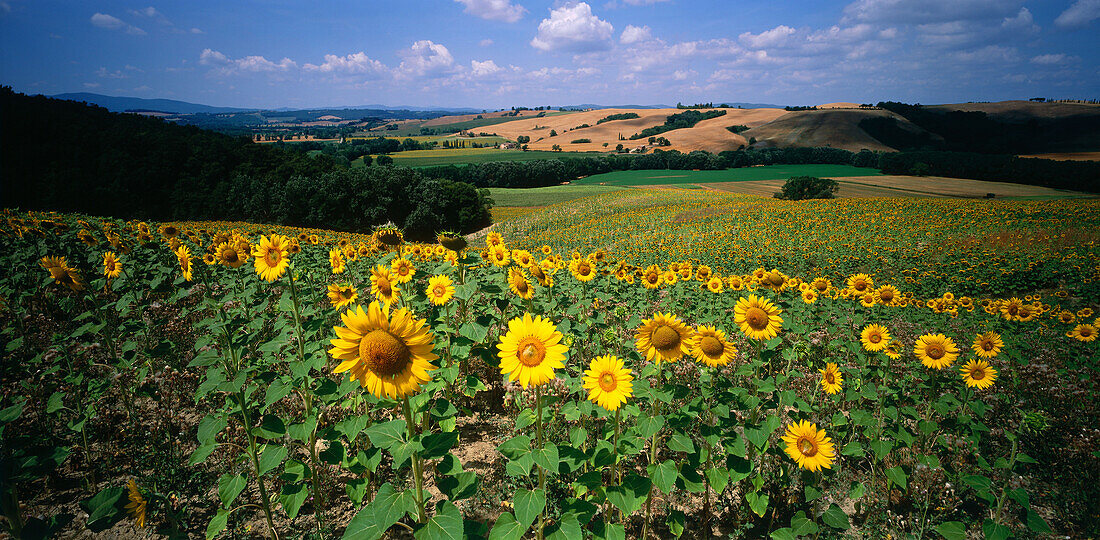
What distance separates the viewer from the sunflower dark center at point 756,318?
3.81 meters

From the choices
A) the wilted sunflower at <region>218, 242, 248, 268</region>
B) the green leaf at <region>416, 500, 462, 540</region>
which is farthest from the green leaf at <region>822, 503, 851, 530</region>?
the wilted sunflower at <region>218, 242, 248, 268</region>

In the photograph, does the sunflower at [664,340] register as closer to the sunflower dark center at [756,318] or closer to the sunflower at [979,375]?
→ the sunflower dark center at [756,318]

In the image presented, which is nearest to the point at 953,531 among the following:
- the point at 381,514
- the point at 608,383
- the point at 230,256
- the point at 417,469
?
the point at 608,383

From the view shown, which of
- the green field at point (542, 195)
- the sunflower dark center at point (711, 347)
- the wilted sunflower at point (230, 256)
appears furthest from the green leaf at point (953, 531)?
the green field at point (542, 195)

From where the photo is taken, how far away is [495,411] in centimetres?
564

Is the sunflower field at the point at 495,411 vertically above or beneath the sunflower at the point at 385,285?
beneath

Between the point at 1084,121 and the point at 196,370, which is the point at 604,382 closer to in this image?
the point at 196,370

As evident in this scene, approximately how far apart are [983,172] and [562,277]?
65.2 metres

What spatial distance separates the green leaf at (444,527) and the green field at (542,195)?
59.1 m

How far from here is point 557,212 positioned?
→ 48656 mm

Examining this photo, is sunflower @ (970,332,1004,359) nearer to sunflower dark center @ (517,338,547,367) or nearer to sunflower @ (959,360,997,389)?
sunflower @ (959,360,997,389)

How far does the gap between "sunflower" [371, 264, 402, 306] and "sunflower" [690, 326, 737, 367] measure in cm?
323

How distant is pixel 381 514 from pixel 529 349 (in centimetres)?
131

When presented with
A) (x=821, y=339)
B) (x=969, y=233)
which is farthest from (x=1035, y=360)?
(x=969, y=233)
